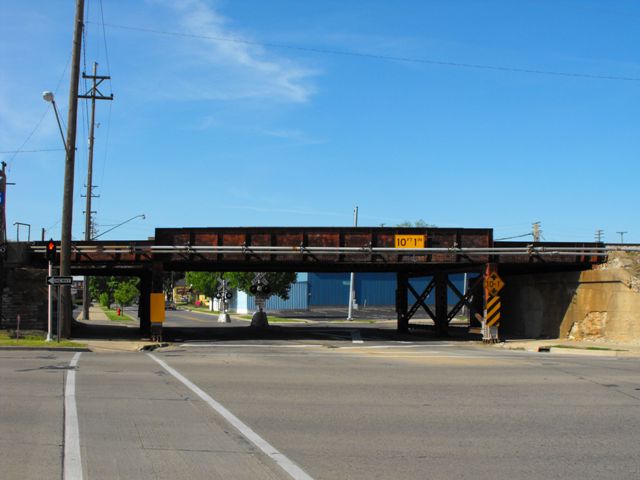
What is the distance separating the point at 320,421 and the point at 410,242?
20.4 m

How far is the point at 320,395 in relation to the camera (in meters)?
12.2

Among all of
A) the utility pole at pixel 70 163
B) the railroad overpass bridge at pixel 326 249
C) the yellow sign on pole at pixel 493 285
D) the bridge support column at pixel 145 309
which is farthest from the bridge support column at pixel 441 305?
the utility pole at pixel 70 163

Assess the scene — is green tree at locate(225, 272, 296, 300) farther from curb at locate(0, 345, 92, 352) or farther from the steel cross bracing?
curb at locate(0, 345, 92, 352)

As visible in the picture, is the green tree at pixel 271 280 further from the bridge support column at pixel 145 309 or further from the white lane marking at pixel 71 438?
the white lane marking at pixel 71 438

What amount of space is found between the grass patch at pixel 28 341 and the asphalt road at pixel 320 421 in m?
6.17

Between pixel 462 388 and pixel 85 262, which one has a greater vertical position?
pixel 85 262

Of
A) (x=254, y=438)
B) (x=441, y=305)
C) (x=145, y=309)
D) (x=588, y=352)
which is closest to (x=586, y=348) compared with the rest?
(x=588, y=352)

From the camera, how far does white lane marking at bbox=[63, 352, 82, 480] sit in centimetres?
689

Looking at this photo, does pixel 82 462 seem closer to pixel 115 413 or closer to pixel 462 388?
pixel 115 413

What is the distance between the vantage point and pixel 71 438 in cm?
839

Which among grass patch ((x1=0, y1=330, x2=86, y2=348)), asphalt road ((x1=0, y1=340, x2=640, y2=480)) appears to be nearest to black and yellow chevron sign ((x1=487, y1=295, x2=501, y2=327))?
asphalt road ((x1=0, y1=340, x2=640, y2=480))

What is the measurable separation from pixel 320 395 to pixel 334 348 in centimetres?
1345

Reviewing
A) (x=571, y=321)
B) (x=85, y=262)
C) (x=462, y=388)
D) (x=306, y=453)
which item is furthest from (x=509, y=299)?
(x=306, y=453)

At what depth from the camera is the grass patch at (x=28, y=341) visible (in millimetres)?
23031
